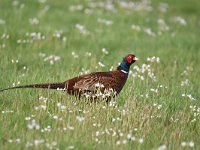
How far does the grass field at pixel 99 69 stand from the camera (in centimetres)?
696

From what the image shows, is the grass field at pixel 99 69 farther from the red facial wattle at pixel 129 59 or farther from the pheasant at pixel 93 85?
the red facial wattle at pixel 129 59

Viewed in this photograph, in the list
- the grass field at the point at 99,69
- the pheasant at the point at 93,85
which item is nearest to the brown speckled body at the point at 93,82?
the pheasant at the point at 93,85

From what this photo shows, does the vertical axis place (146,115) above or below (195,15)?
below

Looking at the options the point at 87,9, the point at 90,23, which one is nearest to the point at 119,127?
the point at 90,23

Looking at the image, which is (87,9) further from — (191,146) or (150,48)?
(191,146)

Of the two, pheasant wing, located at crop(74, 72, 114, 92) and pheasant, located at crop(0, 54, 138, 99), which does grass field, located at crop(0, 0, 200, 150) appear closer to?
pheasant, located at crop(0, 54, 138, 99)

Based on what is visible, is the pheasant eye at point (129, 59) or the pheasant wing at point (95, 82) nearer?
the pheasant wing at point (95, 82)

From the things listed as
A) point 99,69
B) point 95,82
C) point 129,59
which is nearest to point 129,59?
point 129,59

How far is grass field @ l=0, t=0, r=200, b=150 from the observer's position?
6.96m

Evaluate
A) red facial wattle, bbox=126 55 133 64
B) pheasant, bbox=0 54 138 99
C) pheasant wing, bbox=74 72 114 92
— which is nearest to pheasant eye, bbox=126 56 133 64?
red facial wattle, bbox=126 55 133 64

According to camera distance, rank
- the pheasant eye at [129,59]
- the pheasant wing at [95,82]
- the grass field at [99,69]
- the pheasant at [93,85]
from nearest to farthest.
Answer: the grass field at [99,69] < the pheasant at [93,85] < the pheasant wing at [95,82] < the pheasant eye at [129,59]

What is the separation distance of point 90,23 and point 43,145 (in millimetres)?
8843

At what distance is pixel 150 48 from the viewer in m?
13.5

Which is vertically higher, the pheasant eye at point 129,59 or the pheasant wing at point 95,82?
the pheasant eye at point 129,59
